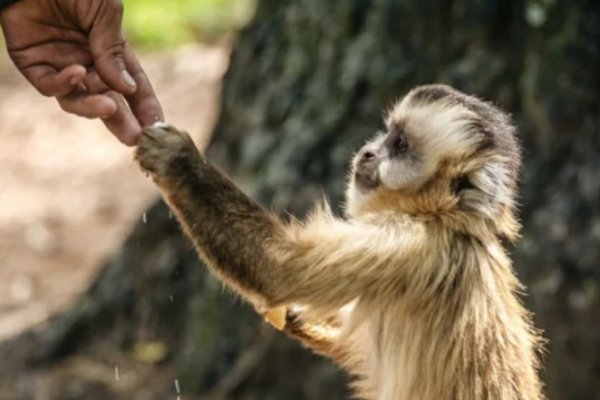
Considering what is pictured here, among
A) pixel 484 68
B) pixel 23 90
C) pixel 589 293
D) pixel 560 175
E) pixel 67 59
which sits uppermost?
pixel 23 90

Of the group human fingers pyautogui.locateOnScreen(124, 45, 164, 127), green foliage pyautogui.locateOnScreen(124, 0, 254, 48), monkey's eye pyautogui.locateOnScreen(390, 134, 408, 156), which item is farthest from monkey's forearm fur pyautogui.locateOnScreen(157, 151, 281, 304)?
green foliage pyautogui.locateOnScreen(124, 0, 254, 48)

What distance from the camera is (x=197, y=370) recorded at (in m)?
8.84

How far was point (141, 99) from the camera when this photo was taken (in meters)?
5.55

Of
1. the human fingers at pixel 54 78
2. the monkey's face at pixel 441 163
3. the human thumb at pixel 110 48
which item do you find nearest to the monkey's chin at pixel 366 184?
the monkey's face at pixel 441 163

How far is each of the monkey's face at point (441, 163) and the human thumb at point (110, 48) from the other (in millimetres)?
872

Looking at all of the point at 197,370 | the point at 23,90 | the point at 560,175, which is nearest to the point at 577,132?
the point at 560,175

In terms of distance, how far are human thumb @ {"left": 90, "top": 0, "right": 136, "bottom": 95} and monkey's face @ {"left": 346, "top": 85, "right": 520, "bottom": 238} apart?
34.3 inches

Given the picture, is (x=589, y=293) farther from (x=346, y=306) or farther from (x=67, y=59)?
(x=67, y=59)

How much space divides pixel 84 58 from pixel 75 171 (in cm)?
710

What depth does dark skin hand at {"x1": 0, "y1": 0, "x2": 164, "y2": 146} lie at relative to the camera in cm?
544

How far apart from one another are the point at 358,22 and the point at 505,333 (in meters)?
3.43

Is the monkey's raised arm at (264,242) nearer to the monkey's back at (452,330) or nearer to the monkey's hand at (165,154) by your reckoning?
the monkey's hand at (165,154)

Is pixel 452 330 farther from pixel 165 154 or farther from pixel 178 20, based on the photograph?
pixel 178 20

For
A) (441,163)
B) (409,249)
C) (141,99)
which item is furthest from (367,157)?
(141,99)
